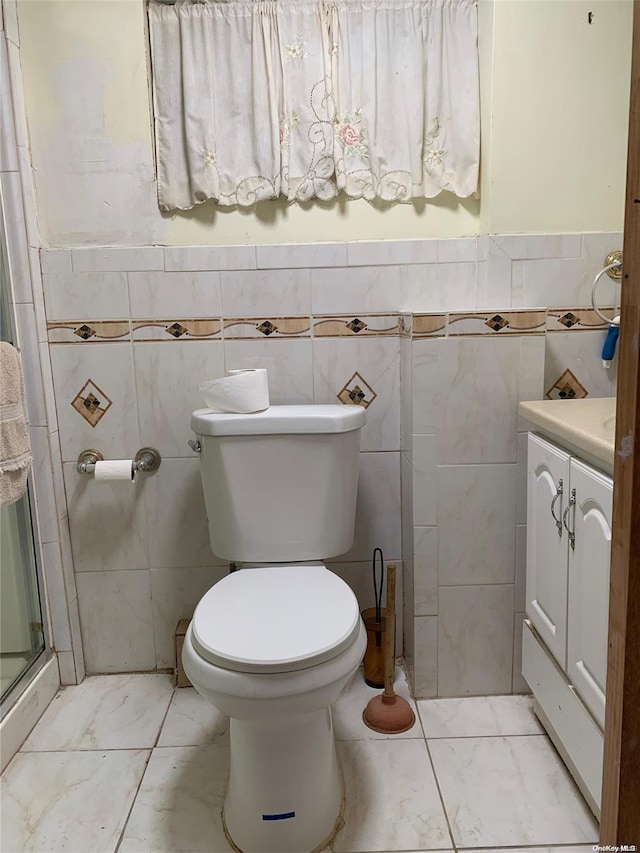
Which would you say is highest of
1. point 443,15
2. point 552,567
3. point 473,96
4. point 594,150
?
point 443,15

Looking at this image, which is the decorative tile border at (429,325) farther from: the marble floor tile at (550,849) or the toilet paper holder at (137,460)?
the marble floor tile at (550,849)

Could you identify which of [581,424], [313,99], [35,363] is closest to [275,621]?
[581,424]

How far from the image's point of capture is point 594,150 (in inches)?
65.8

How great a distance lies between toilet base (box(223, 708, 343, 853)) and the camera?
1.24 metres

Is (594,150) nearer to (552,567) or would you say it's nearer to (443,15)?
(443,15)

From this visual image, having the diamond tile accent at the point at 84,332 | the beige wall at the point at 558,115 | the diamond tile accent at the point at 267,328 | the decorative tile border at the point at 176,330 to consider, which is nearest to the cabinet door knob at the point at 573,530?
the beige wall at the point at 558,115

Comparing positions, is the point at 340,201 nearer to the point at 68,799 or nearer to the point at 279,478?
the point at 279,478

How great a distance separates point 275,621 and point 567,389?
→ 1071mm

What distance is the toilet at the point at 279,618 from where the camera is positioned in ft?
3.76

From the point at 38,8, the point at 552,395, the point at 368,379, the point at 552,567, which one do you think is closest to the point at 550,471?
the point at 552,567

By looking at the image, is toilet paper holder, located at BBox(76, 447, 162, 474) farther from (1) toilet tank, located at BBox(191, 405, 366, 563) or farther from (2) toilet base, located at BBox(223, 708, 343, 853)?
(2) toilet base, located at BBox(223, 708, 343, 853)

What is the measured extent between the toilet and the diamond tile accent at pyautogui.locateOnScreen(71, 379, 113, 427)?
1.23ft

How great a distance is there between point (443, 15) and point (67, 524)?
1.83m

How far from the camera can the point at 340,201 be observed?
1.80 m
